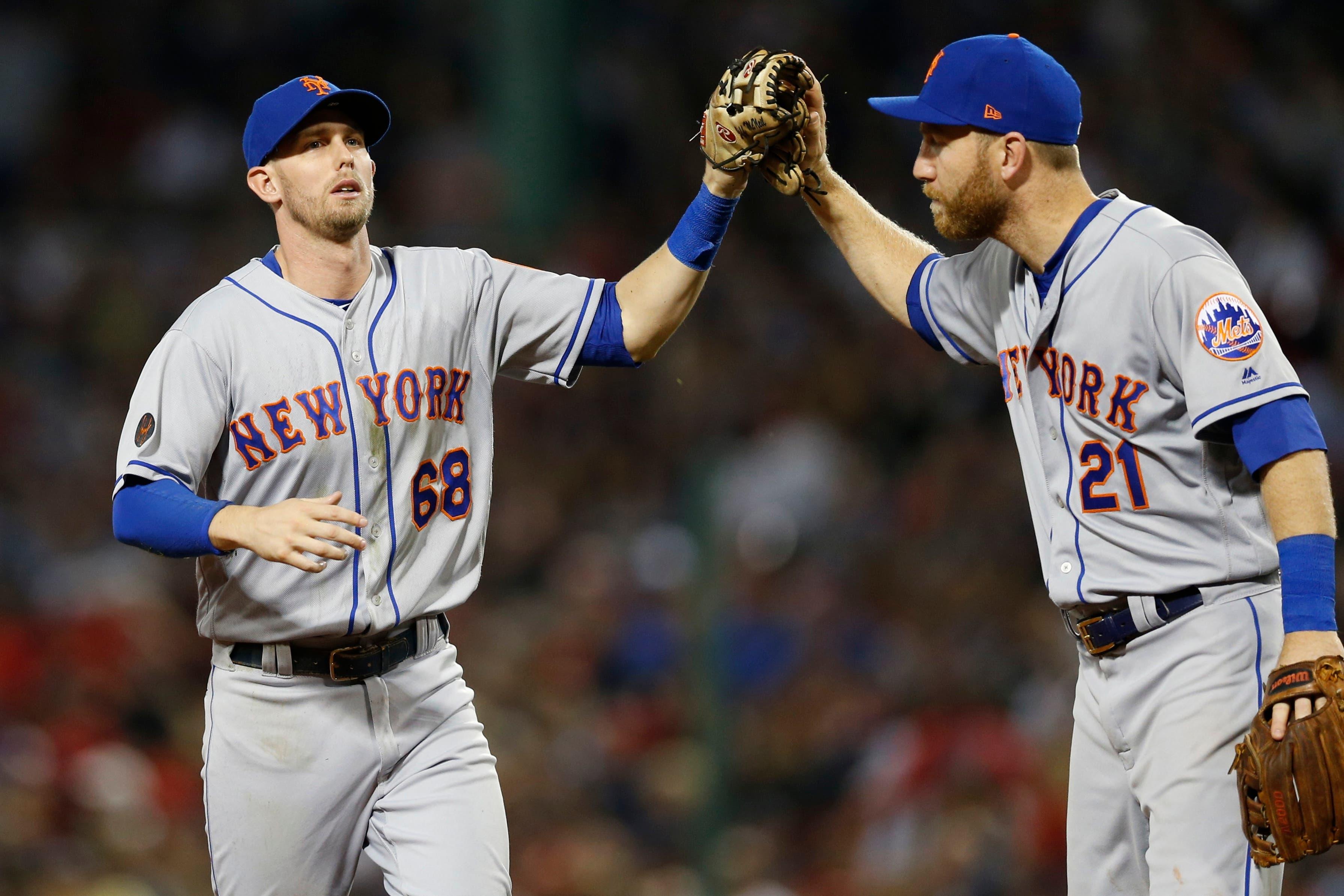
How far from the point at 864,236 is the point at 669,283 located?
1.59 feet

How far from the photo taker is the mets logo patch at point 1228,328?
2.50 metres

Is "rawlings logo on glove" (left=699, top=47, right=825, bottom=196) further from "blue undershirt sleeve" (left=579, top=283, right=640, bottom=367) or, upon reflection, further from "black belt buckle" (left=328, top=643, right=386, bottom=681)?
"black belt buckle" (left=328, top=643, right=386, bottom=681)

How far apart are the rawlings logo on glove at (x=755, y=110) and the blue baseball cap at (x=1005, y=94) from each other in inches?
12.4

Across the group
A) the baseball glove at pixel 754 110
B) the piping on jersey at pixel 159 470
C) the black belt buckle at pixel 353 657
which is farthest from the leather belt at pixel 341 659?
the baseball glove at pixel 754 110

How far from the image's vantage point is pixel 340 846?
2852 millimetres

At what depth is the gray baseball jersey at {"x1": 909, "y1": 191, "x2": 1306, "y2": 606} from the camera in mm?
2533

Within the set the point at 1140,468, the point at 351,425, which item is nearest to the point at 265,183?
the point at 351,425

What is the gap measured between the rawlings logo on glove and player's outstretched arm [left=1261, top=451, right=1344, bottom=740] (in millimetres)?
1194

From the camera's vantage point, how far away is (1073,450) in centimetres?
276

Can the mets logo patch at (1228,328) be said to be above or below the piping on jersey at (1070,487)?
above

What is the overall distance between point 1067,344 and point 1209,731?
73cm

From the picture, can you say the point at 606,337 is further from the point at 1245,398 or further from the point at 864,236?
the point at 1245,398

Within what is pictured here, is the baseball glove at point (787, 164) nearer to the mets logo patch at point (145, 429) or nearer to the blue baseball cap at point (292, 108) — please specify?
the blue baseball cap at point (292, 108)

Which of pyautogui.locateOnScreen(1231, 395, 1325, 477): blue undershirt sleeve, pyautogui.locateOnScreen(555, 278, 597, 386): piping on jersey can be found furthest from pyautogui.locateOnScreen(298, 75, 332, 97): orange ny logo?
pyautogui.locateOnScreen(1231, 395, 1325, 477): blue undershirt sleeve
